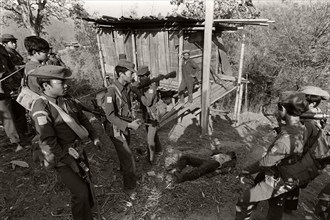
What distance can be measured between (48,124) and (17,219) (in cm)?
203

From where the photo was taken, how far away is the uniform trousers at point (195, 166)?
444cm

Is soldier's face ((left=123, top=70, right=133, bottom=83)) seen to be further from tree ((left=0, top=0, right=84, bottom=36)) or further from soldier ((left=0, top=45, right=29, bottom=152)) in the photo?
tree ((left=0, top=0, right=84, bottom=36))

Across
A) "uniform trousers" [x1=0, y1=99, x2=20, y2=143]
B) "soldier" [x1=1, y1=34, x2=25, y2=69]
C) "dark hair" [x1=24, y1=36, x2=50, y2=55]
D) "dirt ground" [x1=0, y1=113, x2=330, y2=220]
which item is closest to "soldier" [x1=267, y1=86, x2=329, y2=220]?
"dirt ground" [x1=0, y1=113, x2=330, y2=220]

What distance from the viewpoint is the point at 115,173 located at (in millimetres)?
4637

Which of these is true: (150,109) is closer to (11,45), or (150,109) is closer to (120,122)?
(120,122)

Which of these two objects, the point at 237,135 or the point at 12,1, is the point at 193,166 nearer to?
the point at 237,135

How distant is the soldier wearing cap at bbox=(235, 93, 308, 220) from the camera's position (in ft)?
8.14

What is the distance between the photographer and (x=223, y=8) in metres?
12.4

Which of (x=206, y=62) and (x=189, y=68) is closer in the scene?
(x=206, y=62)

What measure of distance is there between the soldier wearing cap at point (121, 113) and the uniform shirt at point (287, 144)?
6.70 feet

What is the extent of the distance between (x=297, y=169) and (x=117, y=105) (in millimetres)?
2751

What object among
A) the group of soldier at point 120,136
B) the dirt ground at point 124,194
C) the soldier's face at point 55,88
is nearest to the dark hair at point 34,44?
the group of soldier at point 120,136

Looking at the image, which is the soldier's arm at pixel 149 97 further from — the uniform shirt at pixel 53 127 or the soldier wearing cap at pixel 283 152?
the soldier wearing cap at pixel 283 152

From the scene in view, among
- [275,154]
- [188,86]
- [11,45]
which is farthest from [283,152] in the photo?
[11,45]
